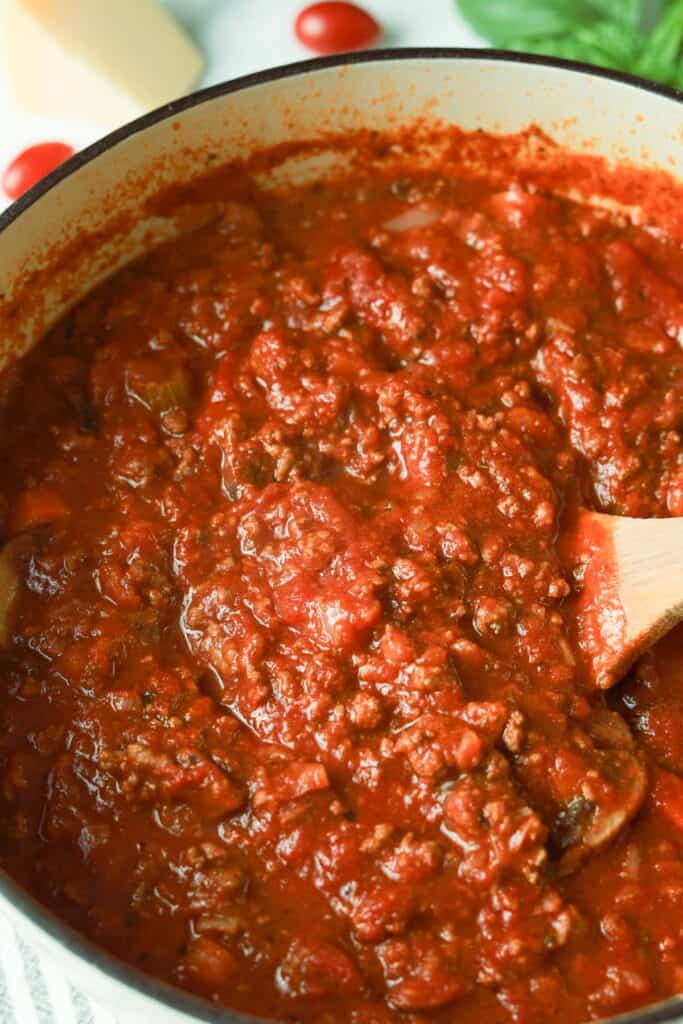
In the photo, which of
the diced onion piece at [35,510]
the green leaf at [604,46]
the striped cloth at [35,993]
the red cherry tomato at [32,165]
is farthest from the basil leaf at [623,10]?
the striped cloth at [35,993]

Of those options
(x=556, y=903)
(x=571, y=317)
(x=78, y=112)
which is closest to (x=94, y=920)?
(x=556, y=903)

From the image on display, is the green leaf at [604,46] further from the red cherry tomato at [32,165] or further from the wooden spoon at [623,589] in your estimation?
the wooden spoon at [623,589]

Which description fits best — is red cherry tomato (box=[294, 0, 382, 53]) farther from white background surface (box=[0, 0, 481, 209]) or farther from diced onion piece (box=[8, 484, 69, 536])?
diced onion piece (box=[8, 484, 69, 536])

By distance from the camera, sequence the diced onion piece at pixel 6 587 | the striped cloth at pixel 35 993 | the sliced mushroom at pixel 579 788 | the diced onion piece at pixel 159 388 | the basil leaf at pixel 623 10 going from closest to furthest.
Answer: the sliced mushroom at pixel 579 788 < the striped cloth at pixel 35 993 < the diced onion piece at pixel 6 587 < the diced onion piece at pixel 159 388 < the basil leaf at pixel 623 10

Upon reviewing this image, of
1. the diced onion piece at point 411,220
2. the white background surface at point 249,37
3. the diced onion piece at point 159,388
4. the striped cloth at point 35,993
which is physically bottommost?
the striped cloth at point 35,993

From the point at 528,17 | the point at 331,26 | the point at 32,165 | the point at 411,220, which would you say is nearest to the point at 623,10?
the point at 528,17

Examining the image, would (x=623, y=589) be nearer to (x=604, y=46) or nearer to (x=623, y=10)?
(x=604, y=46)
